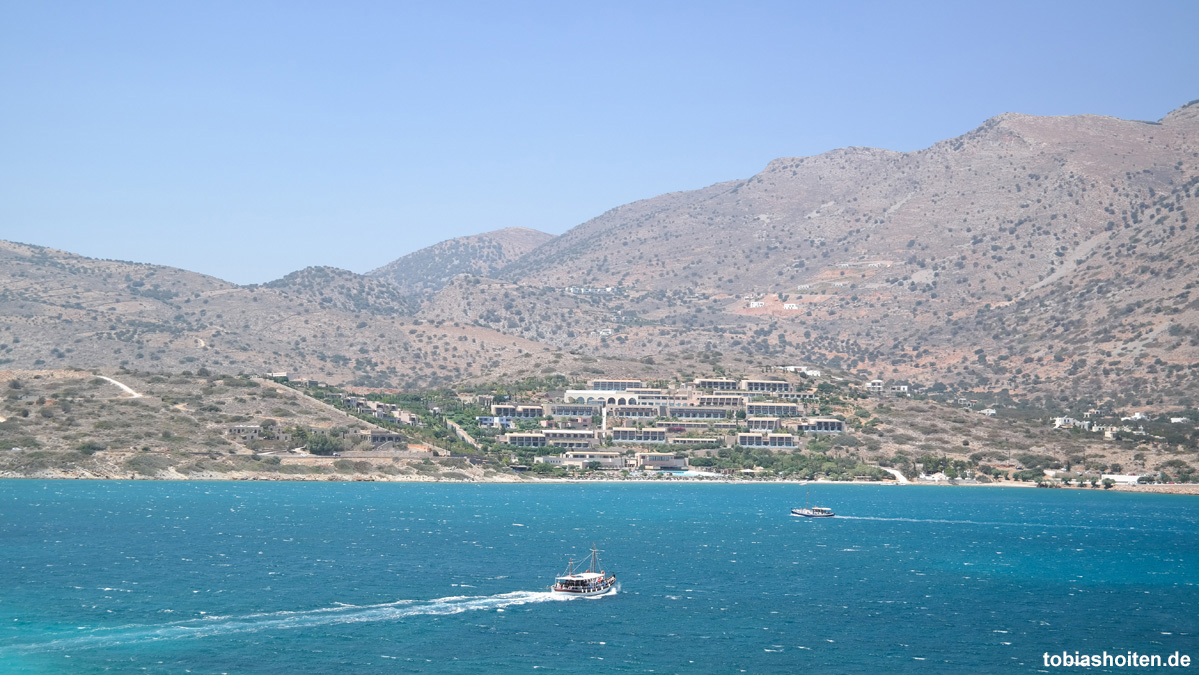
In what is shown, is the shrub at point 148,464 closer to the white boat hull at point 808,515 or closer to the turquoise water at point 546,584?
the turquoise water at point 546,584

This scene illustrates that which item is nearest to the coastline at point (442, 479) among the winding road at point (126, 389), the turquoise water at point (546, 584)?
the winding road at point (126, 389)

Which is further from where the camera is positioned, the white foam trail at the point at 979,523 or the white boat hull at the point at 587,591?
the white foam trail at the point at 979,523

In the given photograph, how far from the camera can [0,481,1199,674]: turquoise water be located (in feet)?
172

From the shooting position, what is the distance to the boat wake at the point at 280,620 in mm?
52444

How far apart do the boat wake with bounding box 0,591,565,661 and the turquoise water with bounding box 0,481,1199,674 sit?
182 mm

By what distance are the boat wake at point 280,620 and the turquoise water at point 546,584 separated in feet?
0.60

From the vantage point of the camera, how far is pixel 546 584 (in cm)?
6981

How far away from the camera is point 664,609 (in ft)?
207

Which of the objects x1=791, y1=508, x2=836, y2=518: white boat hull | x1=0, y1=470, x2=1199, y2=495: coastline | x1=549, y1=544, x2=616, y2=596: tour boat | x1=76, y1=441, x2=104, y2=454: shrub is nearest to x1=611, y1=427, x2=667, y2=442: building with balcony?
x1=0, y1=470, x2=1199, y2=495: coastline

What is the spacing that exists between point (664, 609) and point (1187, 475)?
114921 mm

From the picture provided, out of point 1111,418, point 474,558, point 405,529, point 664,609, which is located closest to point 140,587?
point 474,558

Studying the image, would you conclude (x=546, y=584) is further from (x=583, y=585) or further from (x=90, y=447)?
(x=90, y=447)

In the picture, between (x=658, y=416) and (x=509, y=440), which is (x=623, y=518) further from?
(x=658, y=416)

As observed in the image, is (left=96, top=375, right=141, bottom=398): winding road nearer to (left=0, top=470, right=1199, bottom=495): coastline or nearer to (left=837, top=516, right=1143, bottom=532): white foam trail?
(left=0, top=470, right=1199, bottom=495): coastline
